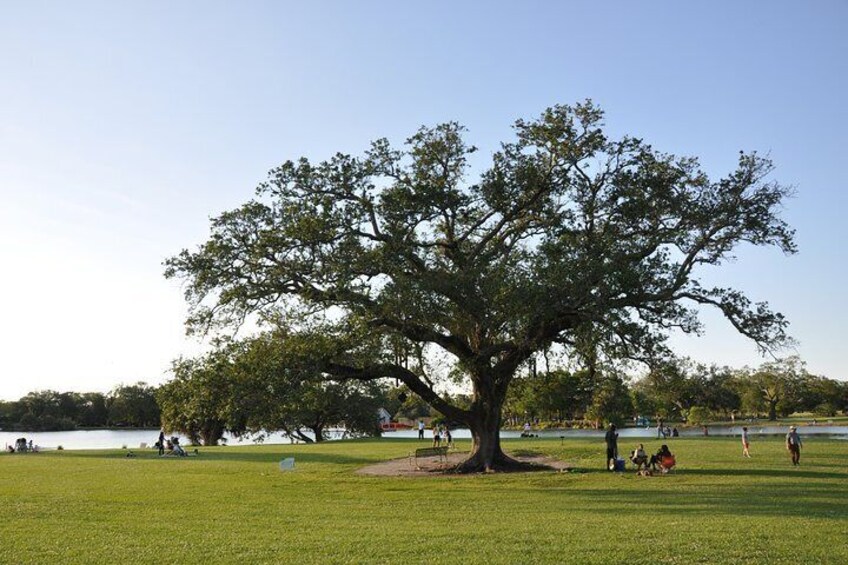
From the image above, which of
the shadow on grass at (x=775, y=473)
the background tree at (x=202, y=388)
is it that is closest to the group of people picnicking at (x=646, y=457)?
the shadow on grass at (x=775, y=473)

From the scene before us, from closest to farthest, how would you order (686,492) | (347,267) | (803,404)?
(686,492), (347,267), (803,404)

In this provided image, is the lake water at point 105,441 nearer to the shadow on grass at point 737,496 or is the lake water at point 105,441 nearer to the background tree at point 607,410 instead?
the background tree at point 607,410

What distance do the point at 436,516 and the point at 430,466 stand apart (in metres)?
14.4

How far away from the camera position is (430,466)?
95.3 feet

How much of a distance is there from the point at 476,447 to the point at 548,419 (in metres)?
72.2

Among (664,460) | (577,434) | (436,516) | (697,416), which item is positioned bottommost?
(577,434)

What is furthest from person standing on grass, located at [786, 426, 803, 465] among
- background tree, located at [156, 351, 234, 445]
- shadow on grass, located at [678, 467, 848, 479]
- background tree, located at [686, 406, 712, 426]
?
background tree, located at [686, 406, 712, 426]

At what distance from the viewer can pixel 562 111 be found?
26.7 meters

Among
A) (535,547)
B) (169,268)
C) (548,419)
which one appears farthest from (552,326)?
(548,419)

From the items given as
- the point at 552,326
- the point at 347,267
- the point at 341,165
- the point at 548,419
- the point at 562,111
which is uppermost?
the point at 562,111

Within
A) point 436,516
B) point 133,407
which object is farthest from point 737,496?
point 133,407

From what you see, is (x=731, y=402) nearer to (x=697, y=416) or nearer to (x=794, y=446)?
(x=697, y=416)

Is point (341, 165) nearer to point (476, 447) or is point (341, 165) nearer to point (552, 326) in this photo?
point (552, 326)

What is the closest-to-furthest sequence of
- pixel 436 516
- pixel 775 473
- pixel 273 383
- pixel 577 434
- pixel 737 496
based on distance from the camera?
pixel 436 516 → pixel 737 496 → pixel 273 383 → pixel 775 473 → pixel 577 434
